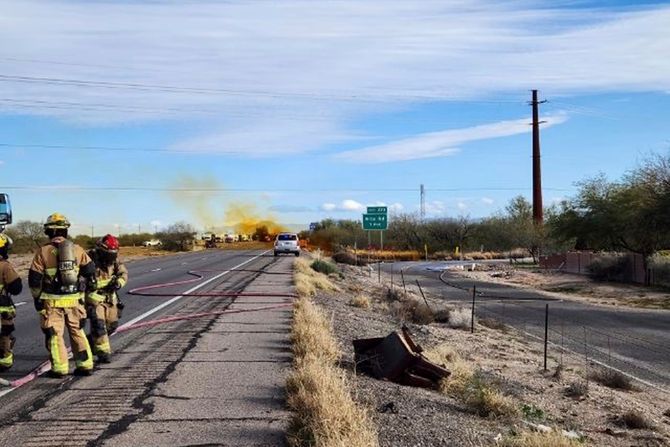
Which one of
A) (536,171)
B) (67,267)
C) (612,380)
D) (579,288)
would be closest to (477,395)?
(67,267)

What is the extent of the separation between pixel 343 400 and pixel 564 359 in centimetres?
1280

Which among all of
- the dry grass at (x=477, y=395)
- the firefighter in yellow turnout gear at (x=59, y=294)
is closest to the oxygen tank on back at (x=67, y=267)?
the firefighter in yellow turnout gear at (x=59, y=294)

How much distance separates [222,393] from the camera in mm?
→ 7973

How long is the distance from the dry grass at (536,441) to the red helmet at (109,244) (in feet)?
19.5

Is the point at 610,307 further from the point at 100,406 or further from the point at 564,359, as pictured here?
the point at 100,406

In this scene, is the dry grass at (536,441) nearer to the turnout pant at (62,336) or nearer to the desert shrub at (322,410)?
the desert shrub at (322,410)

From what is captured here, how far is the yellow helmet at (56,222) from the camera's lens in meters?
8.93

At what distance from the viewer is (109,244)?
10461mm

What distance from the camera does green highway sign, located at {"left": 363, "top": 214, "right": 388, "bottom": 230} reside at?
45.3 metres

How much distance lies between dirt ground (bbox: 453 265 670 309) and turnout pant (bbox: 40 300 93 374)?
97.7ft

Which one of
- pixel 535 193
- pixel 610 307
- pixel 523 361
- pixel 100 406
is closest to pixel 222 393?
pixel 100 406

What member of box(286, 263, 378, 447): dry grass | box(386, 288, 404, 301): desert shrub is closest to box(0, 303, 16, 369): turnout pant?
box(286, 263, 378, 447): dry grass

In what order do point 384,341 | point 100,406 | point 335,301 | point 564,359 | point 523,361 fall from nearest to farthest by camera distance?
point 100,406, point 384,341, point 523,361, point 564,359, point 335,301

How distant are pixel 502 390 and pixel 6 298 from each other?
6.89 metres
